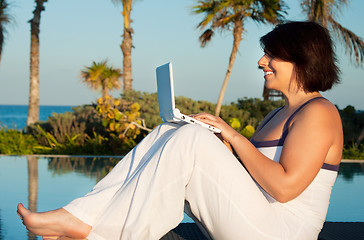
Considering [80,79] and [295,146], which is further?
[80,79]

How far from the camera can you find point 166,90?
205 centimetres

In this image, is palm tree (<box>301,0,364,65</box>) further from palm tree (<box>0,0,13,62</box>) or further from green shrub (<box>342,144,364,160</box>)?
palm tree (<box>0,0,13,62</box>)

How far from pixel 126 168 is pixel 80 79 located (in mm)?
14391

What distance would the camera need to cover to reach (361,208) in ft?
14.0

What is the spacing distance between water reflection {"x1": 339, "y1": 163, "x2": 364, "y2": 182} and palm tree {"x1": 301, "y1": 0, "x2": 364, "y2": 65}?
13.3ft

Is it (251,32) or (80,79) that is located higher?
(251,32)

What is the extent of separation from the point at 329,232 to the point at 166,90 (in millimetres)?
1555

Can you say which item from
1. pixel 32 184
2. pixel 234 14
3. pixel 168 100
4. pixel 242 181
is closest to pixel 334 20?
pixel 234 14

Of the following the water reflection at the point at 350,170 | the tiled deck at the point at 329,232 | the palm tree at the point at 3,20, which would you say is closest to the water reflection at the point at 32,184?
the tiled deck at the point at 329,232

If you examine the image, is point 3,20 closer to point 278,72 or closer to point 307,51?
point 278,72

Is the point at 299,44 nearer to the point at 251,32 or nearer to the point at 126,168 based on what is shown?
the point at 126,168

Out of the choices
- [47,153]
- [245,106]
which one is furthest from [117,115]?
[245,106]

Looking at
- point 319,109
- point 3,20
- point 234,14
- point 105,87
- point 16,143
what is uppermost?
point 3,20

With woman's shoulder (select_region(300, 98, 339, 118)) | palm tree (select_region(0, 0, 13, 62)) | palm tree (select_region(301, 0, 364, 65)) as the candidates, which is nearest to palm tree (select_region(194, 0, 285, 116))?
palm tree (select_region(301, 0, 364, 65))
